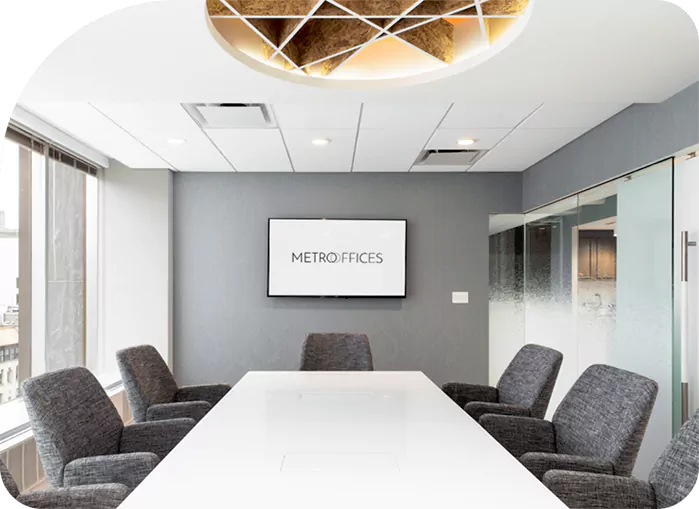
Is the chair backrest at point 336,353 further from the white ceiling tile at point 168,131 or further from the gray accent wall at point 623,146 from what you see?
the gray accent wall at point 623,146

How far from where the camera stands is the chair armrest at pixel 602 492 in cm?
195

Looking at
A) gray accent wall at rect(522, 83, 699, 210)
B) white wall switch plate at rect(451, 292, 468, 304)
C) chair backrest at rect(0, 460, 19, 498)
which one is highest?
gray accent wall at rect(522, 83, 699, 210)

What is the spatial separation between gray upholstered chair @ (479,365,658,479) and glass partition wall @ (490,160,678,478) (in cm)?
98

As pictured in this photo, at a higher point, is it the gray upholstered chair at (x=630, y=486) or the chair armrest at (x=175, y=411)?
the gray upholstered chair at (x=630, y=486)

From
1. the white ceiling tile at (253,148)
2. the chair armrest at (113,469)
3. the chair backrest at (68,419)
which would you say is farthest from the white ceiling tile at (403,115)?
the chair armrest at (113,469)

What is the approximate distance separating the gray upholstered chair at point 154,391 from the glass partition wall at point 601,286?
2.62 m

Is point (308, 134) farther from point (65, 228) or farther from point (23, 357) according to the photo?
point (23, 357)

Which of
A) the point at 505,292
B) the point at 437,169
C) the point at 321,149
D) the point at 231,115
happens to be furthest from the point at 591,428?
the point at 437,169

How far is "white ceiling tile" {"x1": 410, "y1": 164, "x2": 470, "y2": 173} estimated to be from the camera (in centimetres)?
570

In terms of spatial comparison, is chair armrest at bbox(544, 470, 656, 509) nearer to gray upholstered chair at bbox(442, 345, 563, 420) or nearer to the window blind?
gray upholstered chair at bbox(442, 345, 563, 420)

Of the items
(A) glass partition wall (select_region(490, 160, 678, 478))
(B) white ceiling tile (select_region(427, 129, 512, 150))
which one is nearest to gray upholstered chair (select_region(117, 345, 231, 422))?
(B) white ceiling tile (select_region(427, 129, 512, 150))

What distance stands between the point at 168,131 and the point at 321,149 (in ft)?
4.12

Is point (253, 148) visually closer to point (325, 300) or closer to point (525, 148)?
point (325, 300)

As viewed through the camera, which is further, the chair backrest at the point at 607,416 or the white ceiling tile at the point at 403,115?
the white ceiling tile at the point at 403,115
